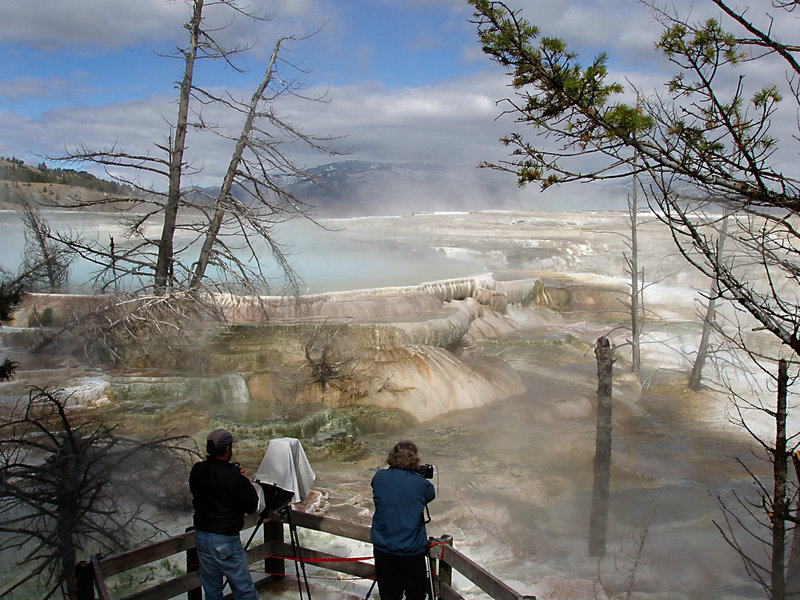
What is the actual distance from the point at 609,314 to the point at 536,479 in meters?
14.9

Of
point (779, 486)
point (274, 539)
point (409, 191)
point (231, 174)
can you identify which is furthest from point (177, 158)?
point (409, 191)

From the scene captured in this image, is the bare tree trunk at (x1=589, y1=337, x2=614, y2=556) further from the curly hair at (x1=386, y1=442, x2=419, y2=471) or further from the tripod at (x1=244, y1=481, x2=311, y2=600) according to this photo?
the curly hair at (x1=386, y1=442, x2=419, y2=471)

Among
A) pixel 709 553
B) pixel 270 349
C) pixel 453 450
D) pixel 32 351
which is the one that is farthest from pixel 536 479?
pixel 32 351

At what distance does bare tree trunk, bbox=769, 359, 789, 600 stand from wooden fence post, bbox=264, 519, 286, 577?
132 inches

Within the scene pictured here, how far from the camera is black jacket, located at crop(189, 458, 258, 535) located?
11.3ft

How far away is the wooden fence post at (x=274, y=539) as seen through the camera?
180 inches

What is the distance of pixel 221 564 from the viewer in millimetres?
3580

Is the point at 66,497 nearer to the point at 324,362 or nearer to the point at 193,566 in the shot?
the point at 193,566

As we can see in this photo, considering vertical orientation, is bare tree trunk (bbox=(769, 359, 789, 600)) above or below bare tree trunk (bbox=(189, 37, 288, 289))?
below

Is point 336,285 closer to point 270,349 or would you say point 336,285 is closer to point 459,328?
point 459,328

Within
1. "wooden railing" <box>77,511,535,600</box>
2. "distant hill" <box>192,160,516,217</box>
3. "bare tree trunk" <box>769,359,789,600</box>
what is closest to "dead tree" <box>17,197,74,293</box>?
"wooden railing" <box>77,511,535,600</box>

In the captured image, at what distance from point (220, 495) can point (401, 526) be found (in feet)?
3.42

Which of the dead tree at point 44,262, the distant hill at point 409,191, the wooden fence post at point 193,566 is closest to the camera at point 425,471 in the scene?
the wooden fence post at point 193,566

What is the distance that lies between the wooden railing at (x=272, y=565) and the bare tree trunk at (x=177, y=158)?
5538 millimetres
